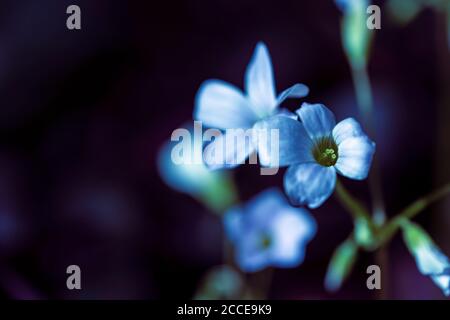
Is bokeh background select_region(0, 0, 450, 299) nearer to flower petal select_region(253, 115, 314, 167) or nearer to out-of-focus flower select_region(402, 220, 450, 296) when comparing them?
out-of-focus flower select_region(402, 220, 450, 296)

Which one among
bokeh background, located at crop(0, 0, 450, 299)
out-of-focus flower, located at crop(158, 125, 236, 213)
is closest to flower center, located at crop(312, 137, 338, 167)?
out-of-focus flower, located at crop(158, 125, 236, 213)

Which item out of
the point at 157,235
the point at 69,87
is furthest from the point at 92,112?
the point at 157,235

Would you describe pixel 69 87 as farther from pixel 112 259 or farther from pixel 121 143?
pixel 112 259

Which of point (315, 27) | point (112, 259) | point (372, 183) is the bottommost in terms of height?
point (112, 259)

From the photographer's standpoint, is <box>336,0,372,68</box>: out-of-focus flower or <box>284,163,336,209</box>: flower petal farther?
<box>336,0,372,68</box>: out-of-focus flower

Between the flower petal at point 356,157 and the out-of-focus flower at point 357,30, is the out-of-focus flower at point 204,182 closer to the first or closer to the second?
the out-of-focus flower at point 357,30

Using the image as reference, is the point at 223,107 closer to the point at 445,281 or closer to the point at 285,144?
the point at 285,144
